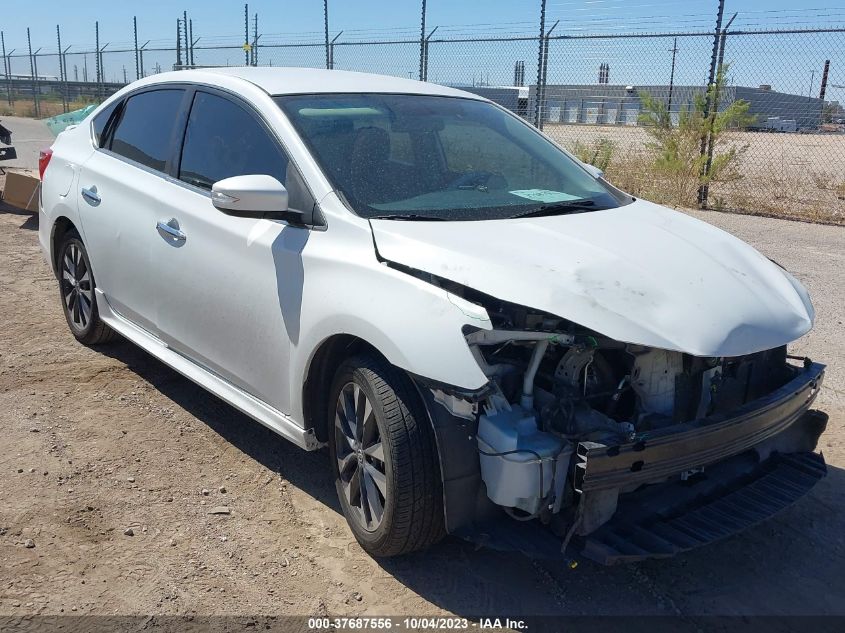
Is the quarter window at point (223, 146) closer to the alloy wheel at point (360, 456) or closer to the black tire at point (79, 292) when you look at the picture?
the alloy wheel at point (360, 456)

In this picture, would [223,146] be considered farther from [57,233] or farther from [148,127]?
[57,233]

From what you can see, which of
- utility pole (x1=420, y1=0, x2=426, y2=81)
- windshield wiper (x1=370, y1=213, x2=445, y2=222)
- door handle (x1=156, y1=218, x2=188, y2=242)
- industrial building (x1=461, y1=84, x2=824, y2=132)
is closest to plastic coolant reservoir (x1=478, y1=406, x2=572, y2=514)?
windshield wiper (x1=370, y1=213, x2=445, y2=222)

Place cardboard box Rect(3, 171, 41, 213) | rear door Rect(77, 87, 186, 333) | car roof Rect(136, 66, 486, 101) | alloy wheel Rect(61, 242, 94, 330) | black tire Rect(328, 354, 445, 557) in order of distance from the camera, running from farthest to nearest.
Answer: cardboard box Rect(3, 171, 41, 213) < alloy wheel Rect(61, 242, 94, 330) < rear door Rect(77, 87, 186, 333) < car roof Rect(136, 66, 486, 101) < black tire Rect(328, 354, 445, 557)

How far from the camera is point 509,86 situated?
538 inches

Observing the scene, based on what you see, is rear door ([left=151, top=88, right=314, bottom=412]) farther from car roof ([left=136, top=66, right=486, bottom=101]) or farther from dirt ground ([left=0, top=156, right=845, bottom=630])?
dirt ground ([left=0, top=156, right=845, bottom=630])

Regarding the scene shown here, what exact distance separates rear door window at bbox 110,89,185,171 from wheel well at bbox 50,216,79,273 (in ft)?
2.17

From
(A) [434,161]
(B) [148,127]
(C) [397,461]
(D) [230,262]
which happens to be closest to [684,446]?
(C) [397,461]

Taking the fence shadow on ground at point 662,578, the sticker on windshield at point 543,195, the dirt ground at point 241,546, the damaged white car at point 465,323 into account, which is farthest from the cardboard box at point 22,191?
the sticker on windshield at point 543,195

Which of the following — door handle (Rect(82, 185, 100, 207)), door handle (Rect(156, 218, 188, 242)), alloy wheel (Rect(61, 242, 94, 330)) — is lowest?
alloy wheel (Rect(61, 242, 94, 330))

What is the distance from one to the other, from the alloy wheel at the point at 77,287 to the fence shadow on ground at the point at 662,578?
2.38 m

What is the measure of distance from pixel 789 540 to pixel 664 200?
913 cm

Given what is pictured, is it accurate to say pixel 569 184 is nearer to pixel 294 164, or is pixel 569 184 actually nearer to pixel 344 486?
pixel 294 164

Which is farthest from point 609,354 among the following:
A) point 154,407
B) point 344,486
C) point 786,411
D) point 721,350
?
point 154,407

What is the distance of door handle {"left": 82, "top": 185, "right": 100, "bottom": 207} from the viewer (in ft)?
15.5
